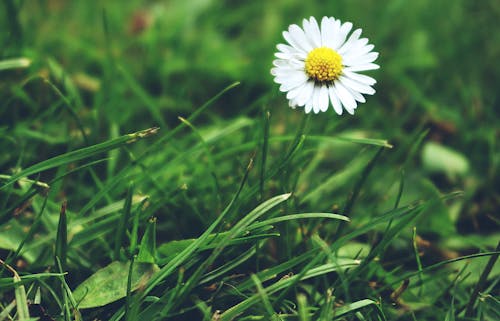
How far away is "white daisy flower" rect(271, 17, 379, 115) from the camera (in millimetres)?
1194

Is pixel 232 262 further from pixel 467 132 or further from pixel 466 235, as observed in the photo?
pixel 467 132

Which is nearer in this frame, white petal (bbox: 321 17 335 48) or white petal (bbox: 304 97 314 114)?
white petal (bbox: 304 97 314 114)

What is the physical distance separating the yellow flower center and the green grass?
0.37 ft

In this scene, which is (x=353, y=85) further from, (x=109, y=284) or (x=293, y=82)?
(x=109, y=284)

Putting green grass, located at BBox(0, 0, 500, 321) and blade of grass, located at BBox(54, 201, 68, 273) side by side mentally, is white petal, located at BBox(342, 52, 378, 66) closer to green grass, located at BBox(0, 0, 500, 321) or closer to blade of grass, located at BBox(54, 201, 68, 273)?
green grass, located at BBox(0, 0, 500, 321)

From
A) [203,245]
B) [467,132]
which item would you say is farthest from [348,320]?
[467,132]

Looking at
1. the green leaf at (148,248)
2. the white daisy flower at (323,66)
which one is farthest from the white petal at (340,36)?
the green leaf at (148,248)

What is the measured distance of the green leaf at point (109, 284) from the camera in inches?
44.4

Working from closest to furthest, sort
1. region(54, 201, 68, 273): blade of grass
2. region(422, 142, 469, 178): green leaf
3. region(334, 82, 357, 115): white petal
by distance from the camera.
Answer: region(54, 201, 68, 273): blade of grass, region(334, 82, 357, 115): white petal, region(422, 142, 469, 178): green leaf

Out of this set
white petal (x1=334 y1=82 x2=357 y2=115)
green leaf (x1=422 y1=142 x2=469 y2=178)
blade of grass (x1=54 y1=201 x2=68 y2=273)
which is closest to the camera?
blade of grass (x1=54 y1=201 x2=68 y2=273)

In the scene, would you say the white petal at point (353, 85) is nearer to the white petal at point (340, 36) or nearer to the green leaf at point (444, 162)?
the white petal at point (340, 36)

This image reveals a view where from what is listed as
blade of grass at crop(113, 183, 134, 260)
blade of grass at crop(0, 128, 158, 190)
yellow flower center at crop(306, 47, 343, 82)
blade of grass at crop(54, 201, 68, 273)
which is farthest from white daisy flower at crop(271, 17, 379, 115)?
blade of grass at crop(54, 201, 68, 273)

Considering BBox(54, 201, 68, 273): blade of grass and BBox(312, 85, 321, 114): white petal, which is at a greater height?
BBox(312, 85, 321, 114): white petal

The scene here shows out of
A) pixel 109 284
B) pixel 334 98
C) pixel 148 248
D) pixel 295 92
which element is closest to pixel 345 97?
pixel 334 98
